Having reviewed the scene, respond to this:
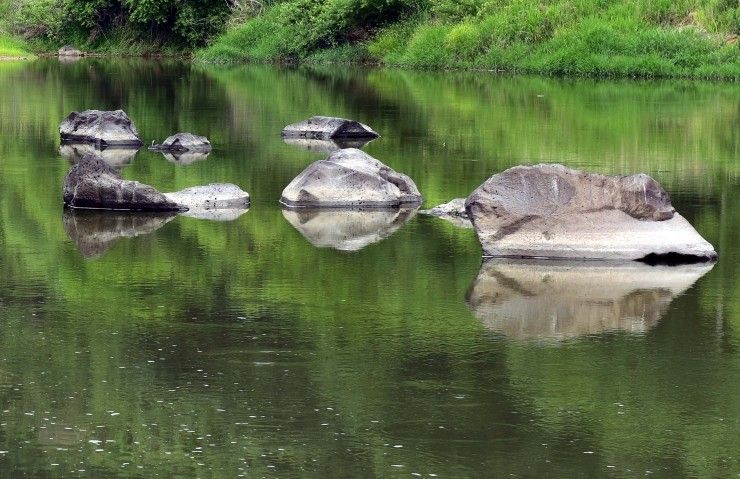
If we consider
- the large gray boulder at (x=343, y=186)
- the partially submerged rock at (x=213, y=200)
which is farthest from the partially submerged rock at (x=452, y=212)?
the partially submerged rock at (x=213, y=200)

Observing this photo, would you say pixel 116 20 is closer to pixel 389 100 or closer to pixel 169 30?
pixel 169 30

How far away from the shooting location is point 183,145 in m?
26.1

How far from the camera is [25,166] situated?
23141mm

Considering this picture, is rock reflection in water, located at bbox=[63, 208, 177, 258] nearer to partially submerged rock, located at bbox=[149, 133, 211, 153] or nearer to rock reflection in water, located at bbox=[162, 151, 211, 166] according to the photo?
rock reflection in water, located at bbox=[162, 151, 211, 166]

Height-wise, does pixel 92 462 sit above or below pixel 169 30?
below

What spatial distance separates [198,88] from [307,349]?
112ft

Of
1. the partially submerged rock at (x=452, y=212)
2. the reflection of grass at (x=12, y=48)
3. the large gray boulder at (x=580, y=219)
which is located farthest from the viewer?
the reflection of grass at (x=12, y=48)

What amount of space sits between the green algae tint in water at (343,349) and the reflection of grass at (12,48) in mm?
48332

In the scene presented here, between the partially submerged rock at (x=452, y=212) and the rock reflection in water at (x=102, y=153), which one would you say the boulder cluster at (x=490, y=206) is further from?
the rock reflection in water at (x=102, y=153)

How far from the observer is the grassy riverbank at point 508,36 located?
1866 inches

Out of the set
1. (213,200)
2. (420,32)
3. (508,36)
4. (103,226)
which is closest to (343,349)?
(103,226)

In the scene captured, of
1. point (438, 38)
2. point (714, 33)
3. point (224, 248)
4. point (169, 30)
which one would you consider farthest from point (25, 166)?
point (169, 30)

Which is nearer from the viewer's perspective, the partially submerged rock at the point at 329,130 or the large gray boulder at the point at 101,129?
the large gray boulder at the point at 101,129

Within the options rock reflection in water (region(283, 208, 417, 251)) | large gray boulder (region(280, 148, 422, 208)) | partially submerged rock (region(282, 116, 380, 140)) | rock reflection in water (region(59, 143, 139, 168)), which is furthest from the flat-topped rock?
partially submerged rock (region(282, 116, 380, 140))
